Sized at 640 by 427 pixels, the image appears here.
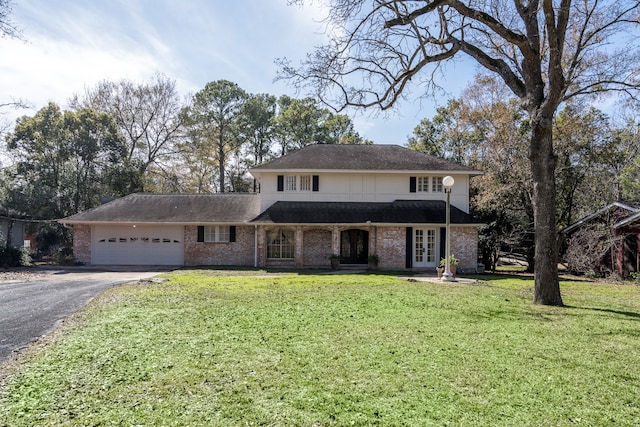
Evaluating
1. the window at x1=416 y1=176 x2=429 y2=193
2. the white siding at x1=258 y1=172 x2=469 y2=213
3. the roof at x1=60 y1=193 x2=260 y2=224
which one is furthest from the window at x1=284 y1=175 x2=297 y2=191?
the window at x1=416 y1=176 x2=429 y2=193

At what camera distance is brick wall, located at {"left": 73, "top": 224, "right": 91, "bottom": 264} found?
20994 millimetres

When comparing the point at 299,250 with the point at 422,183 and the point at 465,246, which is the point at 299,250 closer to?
the point at 422,183

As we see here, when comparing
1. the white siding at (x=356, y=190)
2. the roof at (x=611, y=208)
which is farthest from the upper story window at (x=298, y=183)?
the roof at (x=611, y=208)

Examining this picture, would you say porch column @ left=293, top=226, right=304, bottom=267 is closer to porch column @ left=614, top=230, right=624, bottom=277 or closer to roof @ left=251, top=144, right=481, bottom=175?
roof @ left=251, top=144, right=481, bottom=175

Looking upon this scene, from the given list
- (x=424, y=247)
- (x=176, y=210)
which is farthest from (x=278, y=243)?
(x=424, y=247)

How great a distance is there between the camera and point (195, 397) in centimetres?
402

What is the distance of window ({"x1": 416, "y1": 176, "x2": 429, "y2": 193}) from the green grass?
12150 millimetres

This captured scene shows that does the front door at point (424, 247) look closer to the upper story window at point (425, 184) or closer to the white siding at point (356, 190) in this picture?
the white siding at point (356, 190)

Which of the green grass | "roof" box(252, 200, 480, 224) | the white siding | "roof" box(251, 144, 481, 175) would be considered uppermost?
"roof" box(251, 144, 481, 175)

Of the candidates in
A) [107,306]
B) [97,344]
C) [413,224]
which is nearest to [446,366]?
[97,344]

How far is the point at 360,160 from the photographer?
70.1 ft

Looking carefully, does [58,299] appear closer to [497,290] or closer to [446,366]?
[446,366]

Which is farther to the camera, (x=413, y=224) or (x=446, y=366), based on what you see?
(x=413, y=224)

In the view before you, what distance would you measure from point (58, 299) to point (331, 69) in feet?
32.9
